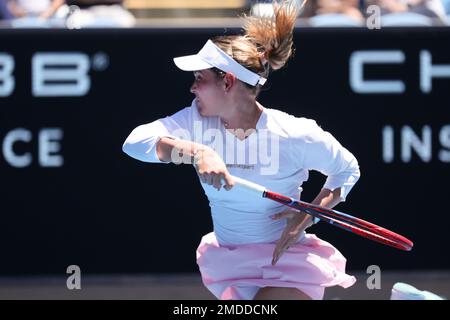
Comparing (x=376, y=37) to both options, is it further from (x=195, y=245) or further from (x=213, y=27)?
(x=195, y=245)

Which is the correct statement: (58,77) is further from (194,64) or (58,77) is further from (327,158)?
(327,158)

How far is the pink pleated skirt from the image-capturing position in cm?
426

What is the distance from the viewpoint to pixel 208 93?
167 inches

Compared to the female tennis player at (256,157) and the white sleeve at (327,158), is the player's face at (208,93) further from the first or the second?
the white sleeve at (327,158)

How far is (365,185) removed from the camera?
19.4 ft

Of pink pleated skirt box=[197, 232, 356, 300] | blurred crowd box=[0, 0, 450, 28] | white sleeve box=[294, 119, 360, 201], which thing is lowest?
pink pleated skirt box=[197, 232, 356, 300]

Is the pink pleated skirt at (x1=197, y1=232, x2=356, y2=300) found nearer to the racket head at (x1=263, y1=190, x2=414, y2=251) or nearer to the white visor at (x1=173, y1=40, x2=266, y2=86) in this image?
the racket head at (x1=263, y1=190, x2=414, y2=251)

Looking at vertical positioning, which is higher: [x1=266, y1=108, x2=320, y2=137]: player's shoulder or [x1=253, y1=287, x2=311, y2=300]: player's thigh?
[x1=266, y1=108, x2=320, y2=137]: player's shoulder

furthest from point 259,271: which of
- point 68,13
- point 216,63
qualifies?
point 68,13

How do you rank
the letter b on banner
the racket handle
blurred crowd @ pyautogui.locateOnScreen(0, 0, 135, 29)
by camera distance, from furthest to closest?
blurred crowd @ pyautogui.locateOnScreen(0, 0, 135, 29) < the letter b on banner < the racket handle

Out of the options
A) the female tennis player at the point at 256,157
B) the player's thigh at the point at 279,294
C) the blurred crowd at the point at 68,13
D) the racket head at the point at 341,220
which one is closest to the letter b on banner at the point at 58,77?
the blurred crowd at the point at 68,13

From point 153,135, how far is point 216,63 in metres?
0.35

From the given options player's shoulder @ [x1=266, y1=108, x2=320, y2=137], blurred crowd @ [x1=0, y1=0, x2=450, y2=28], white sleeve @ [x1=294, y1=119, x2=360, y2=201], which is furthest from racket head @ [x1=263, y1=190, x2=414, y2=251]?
blurred crowd @ [x1=0, y1=0, x2=450, y2=28]
